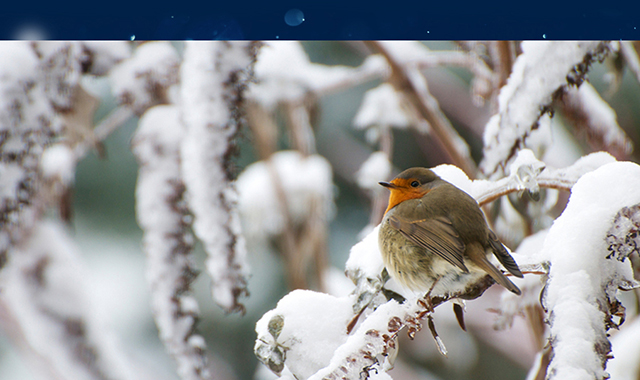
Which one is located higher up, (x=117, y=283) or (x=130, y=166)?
(x=130, y=166)

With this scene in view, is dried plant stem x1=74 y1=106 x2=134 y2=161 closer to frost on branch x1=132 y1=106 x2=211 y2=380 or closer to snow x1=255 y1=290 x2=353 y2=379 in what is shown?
frost on branch x1=132 y1=106 x2=211 y2=380

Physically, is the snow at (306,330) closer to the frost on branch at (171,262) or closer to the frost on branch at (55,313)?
the frost on branch at (171,262)

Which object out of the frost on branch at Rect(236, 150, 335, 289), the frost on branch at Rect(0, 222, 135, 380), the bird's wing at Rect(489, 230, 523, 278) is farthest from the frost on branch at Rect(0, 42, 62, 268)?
the bird's wing at Rect(489, 230, 523, 278)

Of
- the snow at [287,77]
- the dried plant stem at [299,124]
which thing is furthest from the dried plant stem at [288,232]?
the snow at [287,77]

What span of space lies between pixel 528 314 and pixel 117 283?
137 cm

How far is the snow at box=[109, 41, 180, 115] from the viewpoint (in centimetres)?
78

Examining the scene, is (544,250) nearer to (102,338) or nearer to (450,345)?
(102,338)

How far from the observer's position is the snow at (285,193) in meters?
1.21

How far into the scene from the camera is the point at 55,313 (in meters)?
0.72

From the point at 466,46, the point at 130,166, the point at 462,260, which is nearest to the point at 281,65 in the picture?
the point at 466,46

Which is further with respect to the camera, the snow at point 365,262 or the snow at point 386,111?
the snow at point 386,111

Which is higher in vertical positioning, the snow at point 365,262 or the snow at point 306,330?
the snow at point 365,262

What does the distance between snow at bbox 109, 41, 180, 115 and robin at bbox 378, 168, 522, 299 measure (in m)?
0.46
